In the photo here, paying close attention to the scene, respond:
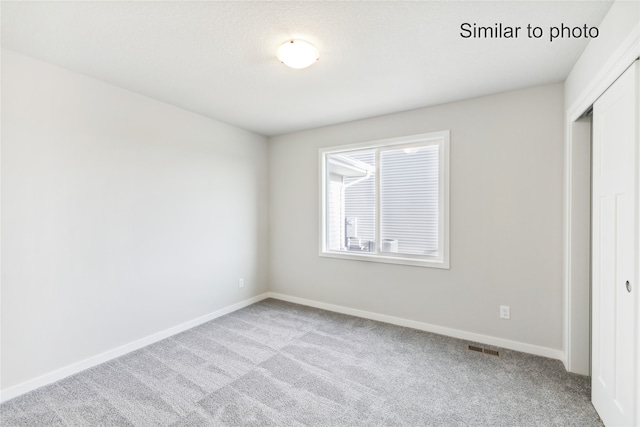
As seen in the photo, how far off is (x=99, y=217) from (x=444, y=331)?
11.8 feet

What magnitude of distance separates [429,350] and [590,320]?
128 centimetres

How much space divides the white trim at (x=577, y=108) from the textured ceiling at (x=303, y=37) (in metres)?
0.33

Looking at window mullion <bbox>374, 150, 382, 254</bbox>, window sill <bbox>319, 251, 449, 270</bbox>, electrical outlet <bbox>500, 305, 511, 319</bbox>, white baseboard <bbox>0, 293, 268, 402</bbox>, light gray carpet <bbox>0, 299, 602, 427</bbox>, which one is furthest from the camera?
window mullion <bbox>374, 150, 382, 254</bbox>

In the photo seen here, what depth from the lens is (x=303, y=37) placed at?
194 centimetres

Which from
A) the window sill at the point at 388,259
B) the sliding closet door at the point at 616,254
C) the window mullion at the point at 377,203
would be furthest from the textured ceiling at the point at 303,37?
the window sill at the point at 388,259

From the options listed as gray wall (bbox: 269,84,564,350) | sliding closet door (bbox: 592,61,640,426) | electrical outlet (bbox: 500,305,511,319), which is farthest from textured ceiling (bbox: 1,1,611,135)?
electrical outlet (bbox: 500,305,511,319)

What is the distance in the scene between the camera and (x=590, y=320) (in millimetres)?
2273

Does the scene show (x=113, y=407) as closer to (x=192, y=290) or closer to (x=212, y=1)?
(x=192, y=290)

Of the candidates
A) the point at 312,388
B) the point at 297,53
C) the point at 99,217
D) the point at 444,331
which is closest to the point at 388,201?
the point at 444,331

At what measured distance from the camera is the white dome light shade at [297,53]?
1960mm

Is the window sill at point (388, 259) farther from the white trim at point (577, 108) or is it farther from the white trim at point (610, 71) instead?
the white trim at point (610, 71)

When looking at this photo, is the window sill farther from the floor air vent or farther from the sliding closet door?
the sliding closet door

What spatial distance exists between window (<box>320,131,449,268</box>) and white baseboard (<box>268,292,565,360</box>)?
684 millimetres

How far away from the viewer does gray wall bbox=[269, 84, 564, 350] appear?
2.64 meters
